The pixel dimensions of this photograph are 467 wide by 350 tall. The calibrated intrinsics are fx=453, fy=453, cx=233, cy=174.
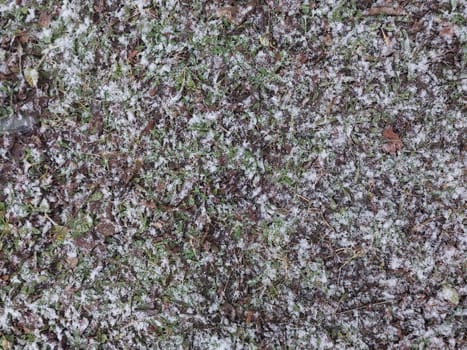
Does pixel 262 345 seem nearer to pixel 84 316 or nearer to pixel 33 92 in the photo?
pixel 84 316

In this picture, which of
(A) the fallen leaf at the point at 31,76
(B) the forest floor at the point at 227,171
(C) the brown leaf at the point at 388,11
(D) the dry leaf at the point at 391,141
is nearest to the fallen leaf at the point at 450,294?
(B) the forest floor at the point at 227,171

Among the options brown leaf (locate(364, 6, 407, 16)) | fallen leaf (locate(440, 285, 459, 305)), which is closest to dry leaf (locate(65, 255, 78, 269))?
fallen leaf (locate(440, 285, 459, 305))

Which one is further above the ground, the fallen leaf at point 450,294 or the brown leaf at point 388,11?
the brown leaf at point 388,11

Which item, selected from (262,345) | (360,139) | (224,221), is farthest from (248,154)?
(262,345)

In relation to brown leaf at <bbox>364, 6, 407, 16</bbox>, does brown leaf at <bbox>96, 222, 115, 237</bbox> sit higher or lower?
lower

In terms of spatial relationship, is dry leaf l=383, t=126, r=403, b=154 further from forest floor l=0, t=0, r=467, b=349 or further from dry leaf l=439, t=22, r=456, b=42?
dry leaf l=439, t=22, r=456, b=42

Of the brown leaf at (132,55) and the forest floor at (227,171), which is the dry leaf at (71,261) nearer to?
the forest floor at (227,171)
